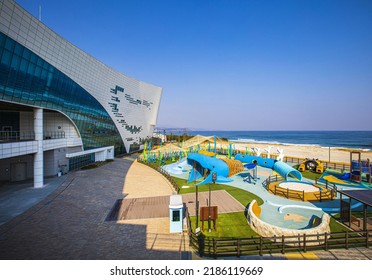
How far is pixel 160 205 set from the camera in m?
17.2

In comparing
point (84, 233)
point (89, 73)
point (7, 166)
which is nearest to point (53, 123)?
point (7, 166)

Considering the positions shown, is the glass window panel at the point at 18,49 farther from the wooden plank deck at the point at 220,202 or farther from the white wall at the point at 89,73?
the wooden plank deck at the point at 220,202

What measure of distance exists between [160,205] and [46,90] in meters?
18.6

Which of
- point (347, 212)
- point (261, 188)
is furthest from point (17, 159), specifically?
point (347, 212)

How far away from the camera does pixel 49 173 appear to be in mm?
26953

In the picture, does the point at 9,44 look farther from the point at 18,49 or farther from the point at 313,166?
the point at 313,166

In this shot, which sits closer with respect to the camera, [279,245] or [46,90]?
[279,245]

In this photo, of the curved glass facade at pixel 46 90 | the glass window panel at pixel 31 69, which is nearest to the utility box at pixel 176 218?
the curved glass facade at pixel 46 90

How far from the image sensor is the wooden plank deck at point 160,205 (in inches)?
602

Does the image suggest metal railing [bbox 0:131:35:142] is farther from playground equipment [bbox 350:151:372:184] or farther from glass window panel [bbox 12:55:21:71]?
playground equipment [bbox 350:151:372:184]

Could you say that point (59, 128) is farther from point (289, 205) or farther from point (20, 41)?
point (289, 205)

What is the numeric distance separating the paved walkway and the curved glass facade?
10.5m

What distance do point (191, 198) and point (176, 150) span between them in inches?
1001

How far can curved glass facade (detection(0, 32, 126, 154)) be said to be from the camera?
17822mm
